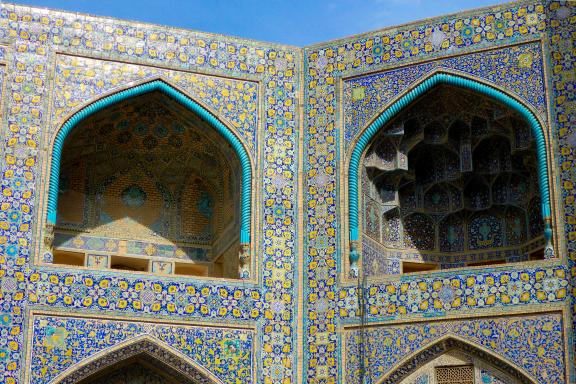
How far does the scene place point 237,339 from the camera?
1241cm

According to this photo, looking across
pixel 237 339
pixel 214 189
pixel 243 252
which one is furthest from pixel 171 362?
pixel 214 189

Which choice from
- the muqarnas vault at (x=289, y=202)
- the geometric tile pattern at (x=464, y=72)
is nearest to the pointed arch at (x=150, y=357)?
the muqarnas vault at (x=289, y=202)

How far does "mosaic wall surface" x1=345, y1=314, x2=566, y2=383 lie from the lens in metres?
11.4

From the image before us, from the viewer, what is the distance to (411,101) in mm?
13086

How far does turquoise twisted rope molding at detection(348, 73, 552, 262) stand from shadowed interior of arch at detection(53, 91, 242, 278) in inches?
57.6

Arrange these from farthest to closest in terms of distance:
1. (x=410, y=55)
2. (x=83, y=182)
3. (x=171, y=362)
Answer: (x=83, y=182)
(x=410, y=55)
(x=171, y=362)

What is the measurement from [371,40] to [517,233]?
9.89 feet

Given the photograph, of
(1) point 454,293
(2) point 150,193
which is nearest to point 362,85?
(1) point 454,293

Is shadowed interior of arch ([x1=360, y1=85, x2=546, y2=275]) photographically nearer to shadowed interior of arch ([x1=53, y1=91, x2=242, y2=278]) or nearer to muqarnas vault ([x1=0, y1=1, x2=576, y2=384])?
muqarnas vault ([x1=0, y1=1, x2=576, y2=384])

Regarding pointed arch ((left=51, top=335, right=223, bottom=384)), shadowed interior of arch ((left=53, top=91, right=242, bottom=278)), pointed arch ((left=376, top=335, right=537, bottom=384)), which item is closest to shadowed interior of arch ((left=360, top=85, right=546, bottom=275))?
pointed arch ((left=376, top=335, right=537, bottom=384))

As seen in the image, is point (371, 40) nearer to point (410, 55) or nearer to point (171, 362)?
point (410, 55)

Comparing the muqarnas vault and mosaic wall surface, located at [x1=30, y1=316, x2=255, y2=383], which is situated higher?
the muqarnas vault

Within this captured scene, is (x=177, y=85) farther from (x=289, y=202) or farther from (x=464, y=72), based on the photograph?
(x=464, y=72)

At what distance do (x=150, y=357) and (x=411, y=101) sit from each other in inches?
171
